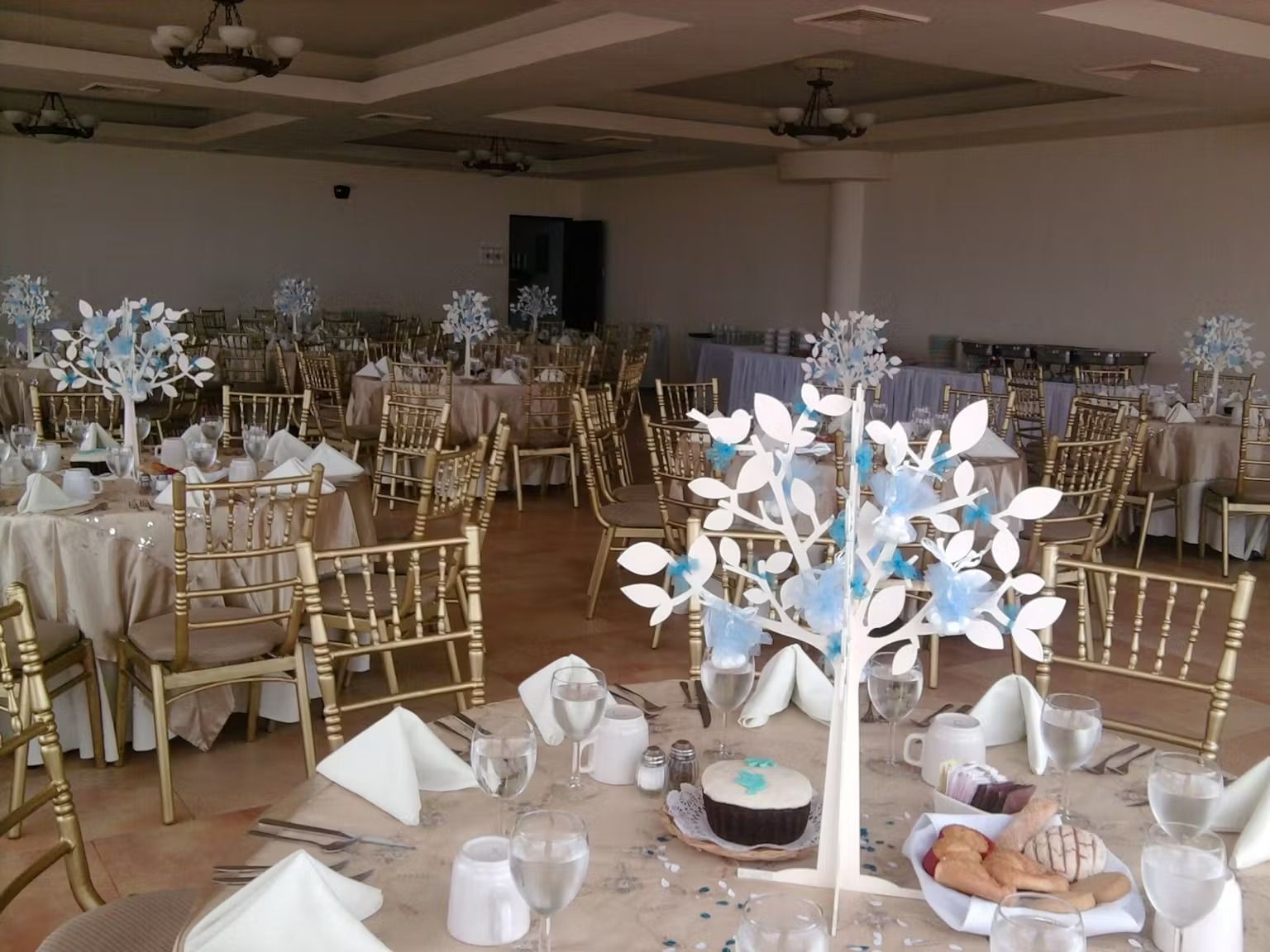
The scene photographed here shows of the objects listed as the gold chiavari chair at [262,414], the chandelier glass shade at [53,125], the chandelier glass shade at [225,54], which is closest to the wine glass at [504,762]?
the gold chiavari chair at [262,414]

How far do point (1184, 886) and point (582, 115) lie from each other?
1029 centimetres

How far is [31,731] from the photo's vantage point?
78.0 inches

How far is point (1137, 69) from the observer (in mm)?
7047

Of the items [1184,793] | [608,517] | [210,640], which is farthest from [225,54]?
[1184,793]

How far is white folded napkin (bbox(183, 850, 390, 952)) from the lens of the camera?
131 centimetres

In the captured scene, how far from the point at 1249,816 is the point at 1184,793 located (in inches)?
8.8

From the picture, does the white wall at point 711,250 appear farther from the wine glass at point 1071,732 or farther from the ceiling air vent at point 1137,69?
the wine glass at point 1071,732

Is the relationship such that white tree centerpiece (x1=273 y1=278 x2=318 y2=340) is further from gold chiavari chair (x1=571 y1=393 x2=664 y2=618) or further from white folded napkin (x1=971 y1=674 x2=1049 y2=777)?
white folded napkin (x1=971 y1=674 x2=1049 y2=777)

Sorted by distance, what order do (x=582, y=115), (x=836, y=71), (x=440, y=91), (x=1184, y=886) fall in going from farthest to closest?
(x=582, y=115) → (x=836, y=71) → (x=440, y=91) → (x=1184, y=886)

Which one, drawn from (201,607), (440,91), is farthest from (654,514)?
(440,91)

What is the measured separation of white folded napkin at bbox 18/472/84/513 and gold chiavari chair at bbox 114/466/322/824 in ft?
1.21

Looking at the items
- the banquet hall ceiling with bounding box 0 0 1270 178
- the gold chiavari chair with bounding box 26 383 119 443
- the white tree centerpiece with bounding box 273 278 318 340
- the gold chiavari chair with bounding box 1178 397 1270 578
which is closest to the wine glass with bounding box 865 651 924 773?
the gold chiavari chair with bounding box 26 383 119 443

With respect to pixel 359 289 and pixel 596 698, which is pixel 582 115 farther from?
pixel 596 698

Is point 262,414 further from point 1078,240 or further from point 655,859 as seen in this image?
point 655,859
